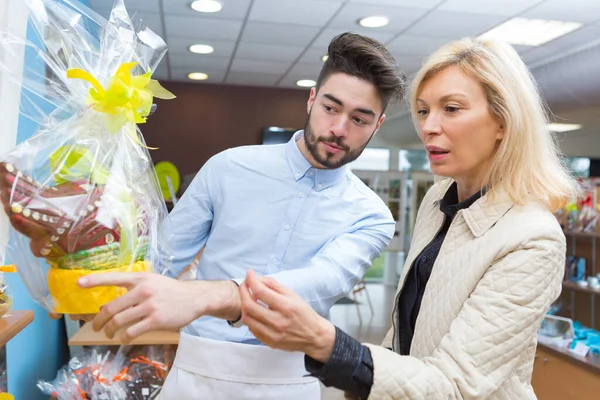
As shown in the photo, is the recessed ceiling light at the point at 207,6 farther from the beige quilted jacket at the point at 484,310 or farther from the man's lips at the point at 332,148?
the beige quilted jacket at the point at 484,310

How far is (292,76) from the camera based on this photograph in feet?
22.8

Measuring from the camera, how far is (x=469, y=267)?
1152mm

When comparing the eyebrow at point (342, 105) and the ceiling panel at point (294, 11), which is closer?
the eyebrow at point (342, 105)

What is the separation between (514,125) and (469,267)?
30cm

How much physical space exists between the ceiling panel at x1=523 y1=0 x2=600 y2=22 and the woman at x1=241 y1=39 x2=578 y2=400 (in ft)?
11.2

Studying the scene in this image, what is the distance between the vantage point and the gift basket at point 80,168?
746 millimetres

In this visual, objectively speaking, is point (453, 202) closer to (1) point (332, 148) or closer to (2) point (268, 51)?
(1) point (332, 148)

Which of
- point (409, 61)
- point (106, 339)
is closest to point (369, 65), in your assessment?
point (106, 339)

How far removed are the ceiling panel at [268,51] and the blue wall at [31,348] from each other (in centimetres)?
308

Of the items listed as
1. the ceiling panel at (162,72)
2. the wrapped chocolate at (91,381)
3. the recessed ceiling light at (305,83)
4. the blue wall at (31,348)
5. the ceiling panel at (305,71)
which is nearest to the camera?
the blue wall at (31,348)

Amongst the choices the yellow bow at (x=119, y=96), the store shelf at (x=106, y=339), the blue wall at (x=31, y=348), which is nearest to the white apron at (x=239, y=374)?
the yellow bow at (x=119, y=96)

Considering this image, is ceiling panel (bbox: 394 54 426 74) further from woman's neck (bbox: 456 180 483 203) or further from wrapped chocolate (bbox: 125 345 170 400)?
woman's neck (bbox: 456 180 483 203)

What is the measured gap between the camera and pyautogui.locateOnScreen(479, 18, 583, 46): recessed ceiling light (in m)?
4.72

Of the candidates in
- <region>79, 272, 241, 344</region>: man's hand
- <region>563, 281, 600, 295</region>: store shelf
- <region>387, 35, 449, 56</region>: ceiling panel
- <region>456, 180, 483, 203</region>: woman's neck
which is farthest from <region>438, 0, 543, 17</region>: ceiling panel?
<region>79, 272, 241, 344</region>: man's hand
